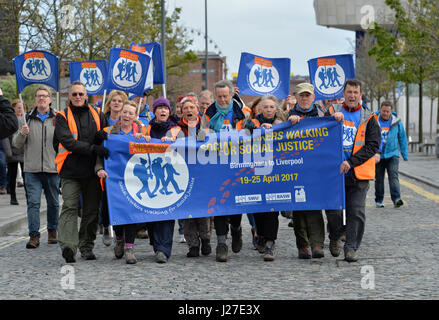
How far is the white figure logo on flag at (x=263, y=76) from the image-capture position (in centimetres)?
1062

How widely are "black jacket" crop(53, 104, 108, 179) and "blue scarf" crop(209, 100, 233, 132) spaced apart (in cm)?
126

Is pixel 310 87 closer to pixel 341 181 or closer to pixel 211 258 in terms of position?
pixel 341 181

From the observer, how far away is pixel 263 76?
10.7 m

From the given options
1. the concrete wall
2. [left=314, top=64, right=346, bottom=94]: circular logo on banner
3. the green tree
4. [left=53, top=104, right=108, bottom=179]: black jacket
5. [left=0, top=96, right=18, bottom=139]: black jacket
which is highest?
the concrete wall

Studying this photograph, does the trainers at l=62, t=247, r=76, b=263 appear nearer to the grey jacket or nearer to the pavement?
the grey jacket

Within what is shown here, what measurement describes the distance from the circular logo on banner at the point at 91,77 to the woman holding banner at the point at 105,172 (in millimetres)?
4295

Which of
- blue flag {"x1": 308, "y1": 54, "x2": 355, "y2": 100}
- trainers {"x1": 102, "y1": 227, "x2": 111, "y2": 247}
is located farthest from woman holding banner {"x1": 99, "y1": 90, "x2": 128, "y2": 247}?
blue flag {"x1": 308, "y1": 54, "x2": 355, "y2": 100}

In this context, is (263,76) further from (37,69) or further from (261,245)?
(37,69)

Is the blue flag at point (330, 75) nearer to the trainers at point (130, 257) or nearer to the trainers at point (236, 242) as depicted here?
the trainers at point (236, 242)

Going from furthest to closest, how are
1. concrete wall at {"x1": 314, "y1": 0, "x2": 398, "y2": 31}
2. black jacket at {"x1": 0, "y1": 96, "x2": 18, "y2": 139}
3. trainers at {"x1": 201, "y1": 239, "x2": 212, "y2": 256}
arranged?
concrete wall at {"x1": 314, "y1": 0, "x2": 398, "y2": 31}, trainers at {"x1": 201, "y1": 239, "x2": 212, "y2": 256}, black jacket at {"x1": 0, "y1": 96, "x2": 18, "y2": 139}

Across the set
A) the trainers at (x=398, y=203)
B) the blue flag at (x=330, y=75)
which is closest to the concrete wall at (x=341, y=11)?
the trainers at (x=398, y=203)

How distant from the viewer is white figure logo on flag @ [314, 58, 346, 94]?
10.6 m
